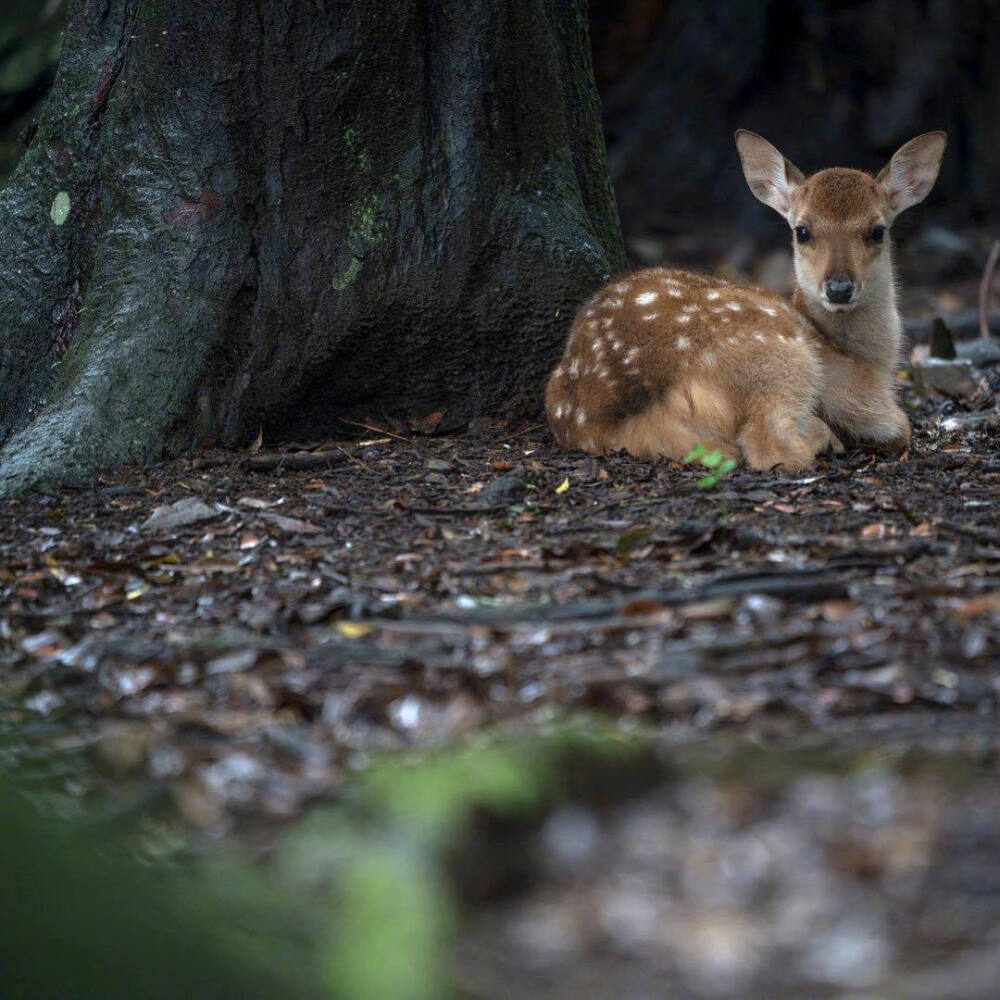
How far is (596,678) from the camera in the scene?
3.28m

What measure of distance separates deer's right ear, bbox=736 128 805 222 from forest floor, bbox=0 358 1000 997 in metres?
1.86

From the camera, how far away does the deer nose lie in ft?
19.0

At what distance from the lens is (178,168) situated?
5.66 m

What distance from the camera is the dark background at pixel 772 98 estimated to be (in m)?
12.4

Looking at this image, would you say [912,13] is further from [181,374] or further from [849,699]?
[849,699]

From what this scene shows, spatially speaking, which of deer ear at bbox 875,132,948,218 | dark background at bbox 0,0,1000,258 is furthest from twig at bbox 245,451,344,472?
dark background at bbox 0,0,1000,258

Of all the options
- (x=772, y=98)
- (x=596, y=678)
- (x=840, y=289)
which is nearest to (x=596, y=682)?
(x=596, y=678)

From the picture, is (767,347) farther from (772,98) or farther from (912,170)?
(772,98)

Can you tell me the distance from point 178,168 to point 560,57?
1787 millimetres

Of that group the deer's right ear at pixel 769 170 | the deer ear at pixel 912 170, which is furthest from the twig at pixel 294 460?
the deer ear at pixel 912 170

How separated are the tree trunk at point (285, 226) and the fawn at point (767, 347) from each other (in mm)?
530

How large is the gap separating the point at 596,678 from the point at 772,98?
35.7 ft

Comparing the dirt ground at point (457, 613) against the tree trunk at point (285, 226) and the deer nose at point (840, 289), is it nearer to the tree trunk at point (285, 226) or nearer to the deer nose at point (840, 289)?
the tree trunk at point (285, 226)

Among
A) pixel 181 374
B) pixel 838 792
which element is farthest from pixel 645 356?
pixel 838 792
